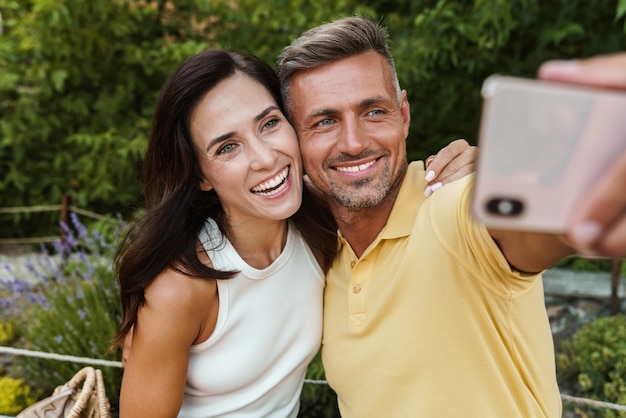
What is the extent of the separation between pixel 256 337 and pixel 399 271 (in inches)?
21.6

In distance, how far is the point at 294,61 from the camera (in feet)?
6.28

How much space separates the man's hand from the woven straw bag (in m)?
1.20

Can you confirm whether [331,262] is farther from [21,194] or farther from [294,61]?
[21,194]

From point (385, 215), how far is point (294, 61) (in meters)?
0.57

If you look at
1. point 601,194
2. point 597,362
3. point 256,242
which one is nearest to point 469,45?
point 597,362

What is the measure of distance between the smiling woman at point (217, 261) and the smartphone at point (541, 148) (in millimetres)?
1211

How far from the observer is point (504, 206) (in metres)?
0.66

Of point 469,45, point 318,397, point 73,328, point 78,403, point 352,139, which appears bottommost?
point 318,397

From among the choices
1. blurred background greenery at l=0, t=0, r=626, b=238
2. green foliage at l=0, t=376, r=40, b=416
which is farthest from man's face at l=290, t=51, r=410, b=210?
green foliage at l=0, t=376, r=40, b=416

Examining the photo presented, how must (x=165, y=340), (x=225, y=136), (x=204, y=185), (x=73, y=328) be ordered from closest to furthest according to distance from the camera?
1. (x=165, y=340)
2. (x=225, y=136)
3. (x=204, y=185)
4. (x=73, y=328)

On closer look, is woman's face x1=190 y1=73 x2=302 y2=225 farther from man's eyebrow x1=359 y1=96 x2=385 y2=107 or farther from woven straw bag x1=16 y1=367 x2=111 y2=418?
woven straw bag x1=16 y1=367 x2=111 y2=418

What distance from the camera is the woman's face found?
183 centimetres

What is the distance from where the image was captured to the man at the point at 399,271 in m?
1.50

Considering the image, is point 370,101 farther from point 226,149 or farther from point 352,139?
point 226,149
